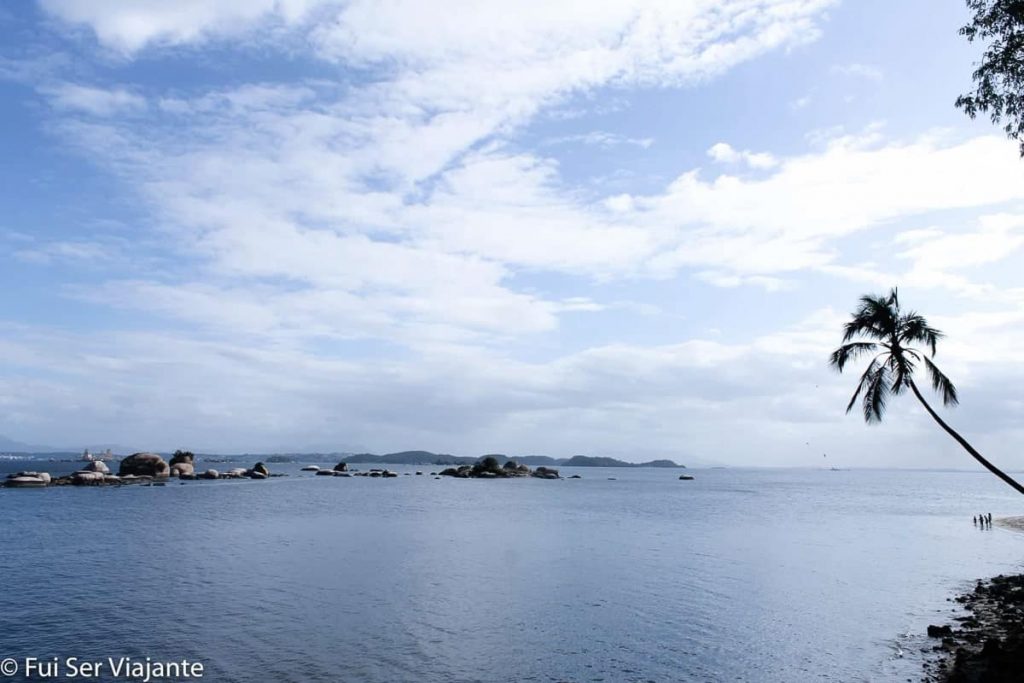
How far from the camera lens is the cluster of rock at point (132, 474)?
131 metres

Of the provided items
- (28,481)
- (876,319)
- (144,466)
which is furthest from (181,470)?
(876,319)

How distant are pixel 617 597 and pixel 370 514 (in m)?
55.4

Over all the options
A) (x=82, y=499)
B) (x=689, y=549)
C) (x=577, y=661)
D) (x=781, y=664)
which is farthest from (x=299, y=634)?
(x=82, y=499)

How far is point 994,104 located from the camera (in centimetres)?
2469

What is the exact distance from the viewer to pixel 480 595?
1517 inches

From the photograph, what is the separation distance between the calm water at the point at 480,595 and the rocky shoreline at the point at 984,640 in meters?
1.23

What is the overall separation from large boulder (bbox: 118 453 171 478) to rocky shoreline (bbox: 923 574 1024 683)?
15934 cm

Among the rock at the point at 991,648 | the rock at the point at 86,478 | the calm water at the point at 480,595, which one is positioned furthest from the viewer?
the rock at the point at 86,478

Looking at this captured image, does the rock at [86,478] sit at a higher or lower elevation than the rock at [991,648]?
lower

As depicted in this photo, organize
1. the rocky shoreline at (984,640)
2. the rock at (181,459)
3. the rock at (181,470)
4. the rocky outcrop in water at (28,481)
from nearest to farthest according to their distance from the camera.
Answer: the rocky shoreline at (984,640) → the rocky outcrop in water at (28,481) → the rock at (181,470) → the rock at (181,459)

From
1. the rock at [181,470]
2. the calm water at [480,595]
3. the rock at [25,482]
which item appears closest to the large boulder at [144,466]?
the rock at [181,470]

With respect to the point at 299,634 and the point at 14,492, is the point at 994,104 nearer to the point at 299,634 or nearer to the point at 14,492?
the point at 299,634

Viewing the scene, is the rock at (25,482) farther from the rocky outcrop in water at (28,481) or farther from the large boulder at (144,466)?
the large boulder at (144,466)

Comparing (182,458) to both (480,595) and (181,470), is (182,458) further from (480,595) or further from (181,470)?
(480,595)
